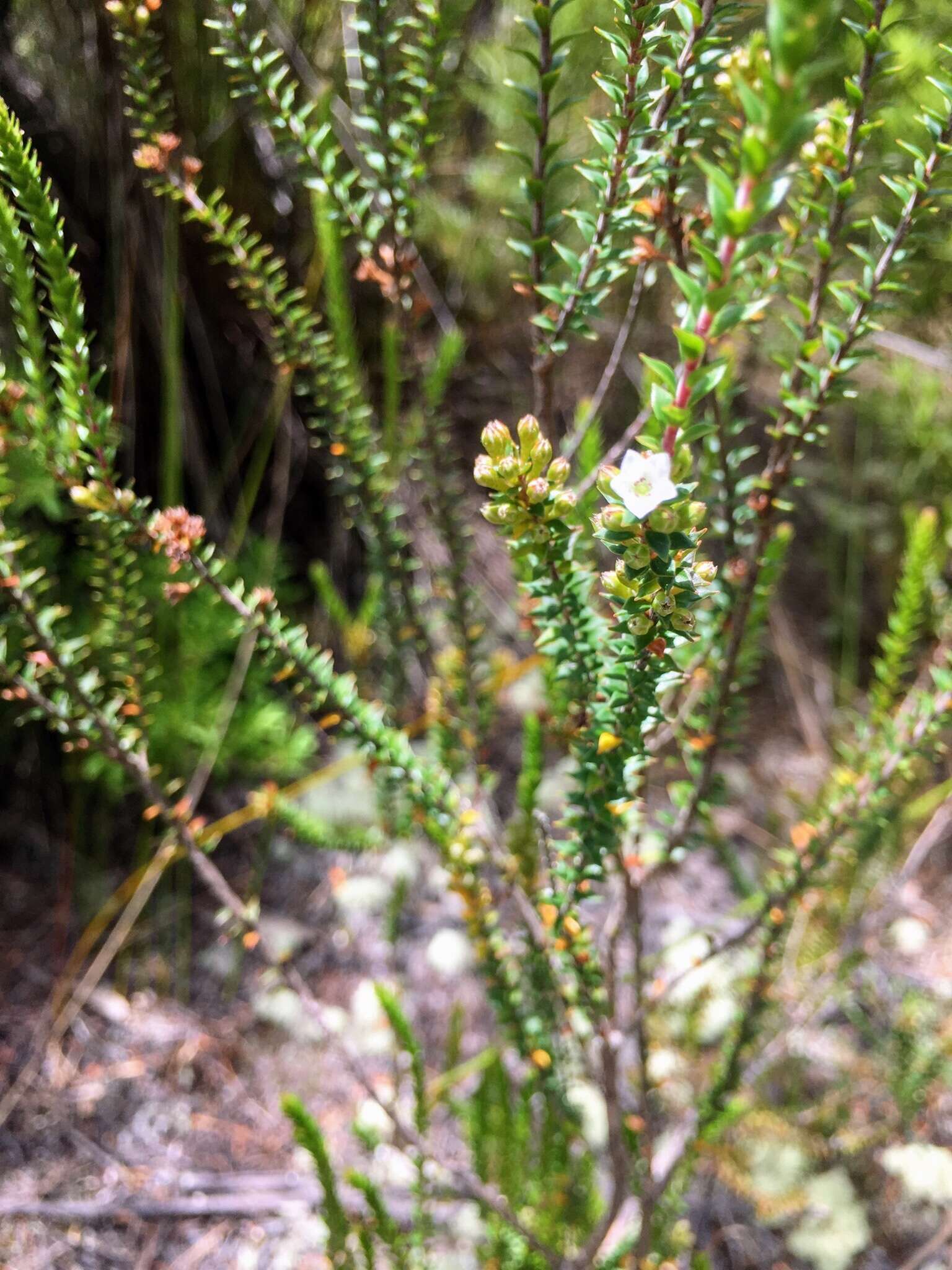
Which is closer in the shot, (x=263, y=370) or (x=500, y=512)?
(x=500, y=512)

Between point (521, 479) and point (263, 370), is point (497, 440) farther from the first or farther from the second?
point (263, 370)

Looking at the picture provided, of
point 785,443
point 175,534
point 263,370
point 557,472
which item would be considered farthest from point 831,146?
point 263,370

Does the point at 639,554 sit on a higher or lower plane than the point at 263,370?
lower

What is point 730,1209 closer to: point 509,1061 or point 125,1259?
point 509,1061

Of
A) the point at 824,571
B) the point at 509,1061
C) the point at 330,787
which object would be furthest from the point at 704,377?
the point at 824,571

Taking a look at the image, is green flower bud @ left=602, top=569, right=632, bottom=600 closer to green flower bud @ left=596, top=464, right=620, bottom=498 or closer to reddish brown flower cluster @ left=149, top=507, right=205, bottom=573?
green flower bud @ left=596, top=464, right=620, bottom=498

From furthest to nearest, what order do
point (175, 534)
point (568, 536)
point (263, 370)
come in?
point (263, 370), point (175, 534), point (568, 536)

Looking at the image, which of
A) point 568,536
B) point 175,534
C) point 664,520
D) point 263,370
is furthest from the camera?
point 263,370

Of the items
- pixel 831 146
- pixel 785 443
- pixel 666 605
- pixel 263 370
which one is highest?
pixel 263 370
